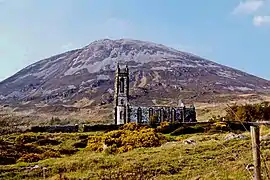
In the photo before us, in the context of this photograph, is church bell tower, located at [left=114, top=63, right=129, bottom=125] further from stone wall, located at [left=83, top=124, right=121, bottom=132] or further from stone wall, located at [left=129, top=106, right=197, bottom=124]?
stone wall, located at [left=83, top=124, right=121, bottom=132]

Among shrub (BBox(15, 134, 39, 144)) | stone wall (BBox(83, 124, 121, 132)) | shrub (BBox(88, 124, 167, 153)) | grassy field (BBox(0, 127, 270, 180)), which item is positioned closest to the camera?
grassy field (BBox(0, 127, 270, 180))

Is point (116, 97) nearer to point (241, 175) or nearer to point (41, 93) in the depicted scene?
point (241, 175)

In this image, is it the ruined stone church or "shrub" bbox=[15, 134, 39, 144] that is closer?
"shrub" bbox=[15, 134, 39, 144]

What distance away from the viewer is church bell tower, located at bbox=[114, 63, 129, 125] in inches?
2315

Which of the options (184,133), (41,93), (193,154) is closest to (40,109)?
(41,93)

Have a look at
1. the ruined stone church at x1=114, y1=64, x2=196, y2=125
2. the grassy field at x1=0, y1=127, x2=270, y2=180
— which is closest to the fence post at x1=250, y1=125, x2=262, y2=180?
the grassy field at x1=0, y1=127, x2=270, y2=180

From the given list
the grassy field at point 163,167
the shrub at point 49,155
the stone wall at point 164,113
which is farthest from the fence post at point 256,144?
the stone wall at point 164,113

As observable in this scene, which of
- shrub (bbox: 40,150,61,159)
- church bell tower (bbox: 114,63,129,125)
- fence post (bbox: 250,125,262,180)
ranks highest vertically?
church bell tower (bbox: 114,63,129,125)

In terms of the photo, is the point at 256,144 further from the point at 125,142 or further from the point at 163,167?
the point at 125,142

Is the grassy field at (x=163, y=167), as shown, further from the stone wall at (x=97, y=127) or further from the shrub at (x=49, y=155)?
the stone wall at (x=97, y=127)

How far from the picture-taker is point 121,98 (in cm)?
6209

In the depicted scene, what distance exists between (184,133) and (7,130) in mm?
19503

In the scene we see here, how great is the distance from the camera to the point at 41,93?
604 ft

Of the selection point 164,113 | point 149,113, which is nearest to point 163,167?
point 149,113
